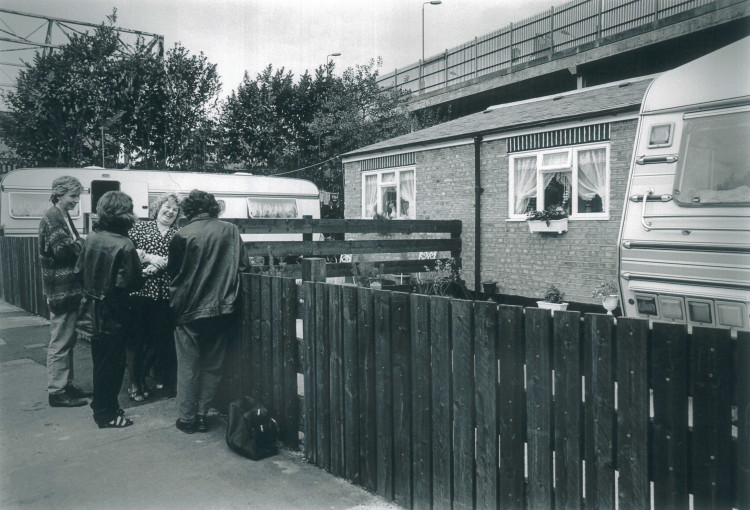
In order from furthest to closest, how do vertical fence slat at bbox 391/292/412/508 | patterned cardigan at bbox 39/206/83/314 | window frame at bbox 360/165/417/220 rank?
window frame at bbox 360/165/417/220
patterned cardigan at bbox 39/206/83/314
vertical fence slat at bbox 391/292/412/508

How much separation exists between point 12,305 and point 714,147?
12.4 metres

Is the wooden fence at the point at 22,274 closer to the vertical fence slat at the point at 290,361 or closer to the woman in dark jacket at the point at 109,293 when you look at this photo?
the woman in dark jacket at the point at 109,293

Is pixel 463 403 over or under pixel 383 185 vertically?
under

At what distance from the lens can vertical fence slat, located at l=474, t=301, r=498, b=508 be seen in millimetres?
3102

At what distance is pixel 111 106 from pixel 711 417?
23710 millimetres

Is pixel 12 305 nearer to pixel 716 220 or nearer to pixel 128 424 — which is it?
pixel 128 424

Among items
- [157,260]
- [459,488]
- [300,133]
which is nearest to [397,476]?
[459,488]

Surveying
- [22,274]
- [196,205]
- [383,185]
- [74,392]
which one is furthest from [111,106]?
[196,205]

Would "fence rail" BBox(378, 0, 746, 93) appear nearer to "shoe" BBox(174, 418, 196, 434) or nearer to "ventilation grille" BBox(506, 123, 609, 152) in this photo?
"ventilation grille" BBox(506, 123, 609, 152)

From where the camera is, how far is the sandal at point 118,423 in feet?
16.2

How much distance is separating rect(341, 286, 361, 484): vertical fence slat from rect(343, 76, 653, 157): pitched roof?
8.03 metres

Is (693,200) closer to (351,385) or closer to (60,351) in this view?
(351,385)

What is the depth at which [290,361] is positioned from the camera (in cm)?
453

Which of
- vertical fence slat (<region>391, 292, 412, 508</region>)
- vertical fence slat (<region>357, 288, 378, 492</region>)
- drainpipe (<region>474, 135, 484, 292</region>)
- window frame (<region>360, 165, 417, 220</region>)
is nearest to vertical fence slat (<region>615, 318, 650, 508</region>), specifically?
vertical fence slat (<region>391, 292, 412, 508</region>)
